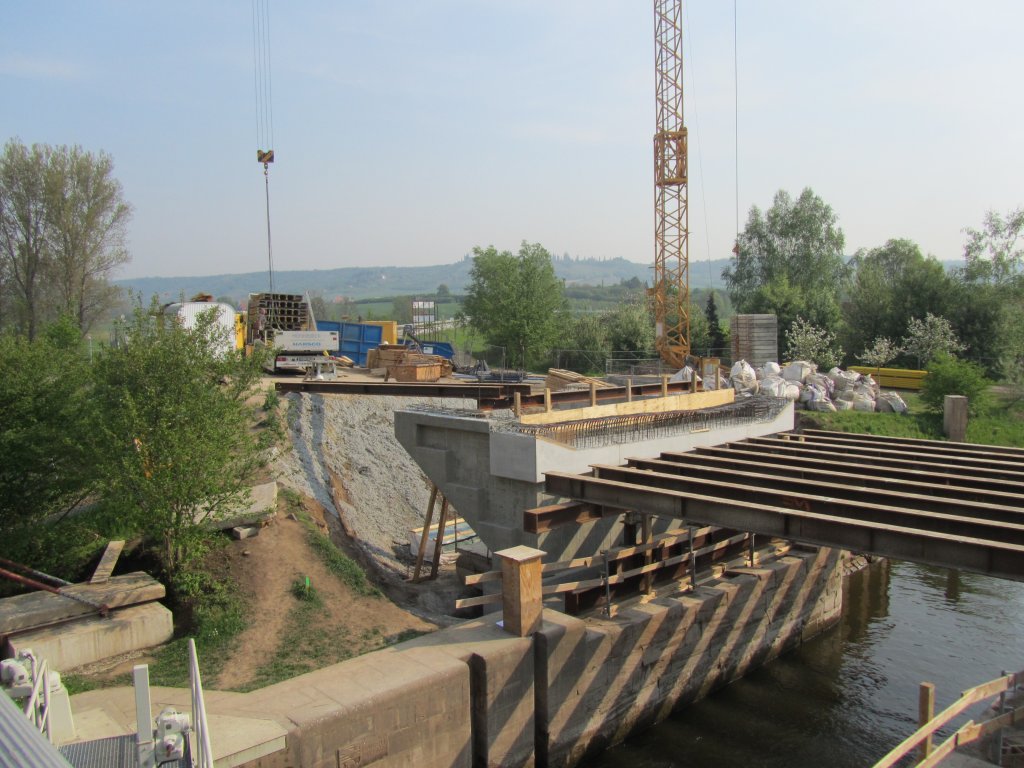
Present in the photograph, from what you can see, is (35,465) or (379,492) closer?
(35,465)

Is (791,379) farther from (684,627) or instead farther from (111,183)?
(111,183)

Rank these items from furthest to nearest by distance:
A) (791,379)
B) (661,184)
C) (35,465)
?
(661,184), (791,379), (35,465)

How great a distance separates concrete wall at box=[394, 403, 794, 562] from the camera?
15680mm

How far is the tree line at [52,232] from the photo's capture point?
148 feet

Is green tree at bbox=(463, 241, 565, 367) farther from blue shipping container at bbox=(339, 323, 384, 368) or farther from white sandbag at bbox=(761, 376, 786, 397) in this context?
white sandbag at bbox=(761, 376, 786, 397)

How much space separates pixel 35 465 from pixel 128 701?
6460 millimetres

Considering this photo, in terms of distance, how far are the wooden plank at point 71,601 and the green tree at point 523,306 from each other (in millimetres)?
40693

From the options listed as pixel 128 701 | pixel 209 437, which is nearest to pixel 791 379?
pixel 209 437

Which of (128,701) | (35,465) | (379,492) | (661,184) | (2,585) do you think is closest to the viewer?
(128,701)

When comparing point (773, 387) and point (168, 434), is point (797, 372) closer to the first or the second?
point (773, 387)

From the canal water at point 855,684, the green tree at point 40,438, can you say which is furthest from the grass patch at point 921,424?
the green tree at point 40,438

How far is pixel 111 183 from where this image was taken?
153 feet

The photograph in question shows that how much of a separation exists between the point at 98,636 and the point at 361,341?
26.8 meters

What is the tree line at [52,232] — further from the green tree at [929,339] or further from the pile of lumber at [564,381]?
the green tree at [929,339]
